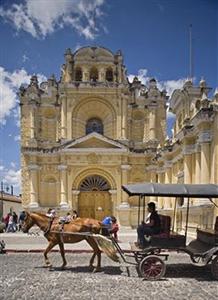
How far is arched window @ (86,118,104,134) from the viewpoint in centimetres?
3295

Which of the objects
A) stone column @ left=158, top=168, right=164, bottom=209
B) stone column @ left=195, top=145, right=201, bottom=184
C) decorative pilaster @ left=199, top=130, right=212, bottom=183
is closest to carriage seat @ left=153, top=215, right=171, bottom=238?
decorative pilaster @ left=199, top=130, right=212, bottom=183

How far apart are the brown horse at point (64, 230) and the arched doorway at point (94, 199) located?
776 inches

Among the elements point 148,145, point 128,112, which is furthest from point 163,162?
point 128,112

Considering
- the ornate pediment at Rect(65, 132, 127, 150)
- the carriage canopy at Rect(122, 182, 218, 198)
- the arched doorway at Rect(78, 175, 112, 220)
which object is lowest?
the arched doorway at Rect(78, 175, 112, 220)

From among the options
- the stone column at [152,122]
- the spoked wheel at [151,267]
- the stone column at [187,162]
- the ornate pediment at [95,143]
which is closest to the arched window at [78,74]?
the ornate pediment at [95,143]

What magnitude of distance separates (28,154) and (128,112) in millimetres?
8745

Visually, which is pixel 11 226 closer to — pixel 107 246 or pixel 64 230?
pixel 64 230

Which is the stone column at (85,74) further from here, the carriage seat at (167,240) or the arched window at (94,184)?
the carriage seat at (167,240)

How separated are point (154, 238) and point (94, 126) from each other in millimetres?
23888

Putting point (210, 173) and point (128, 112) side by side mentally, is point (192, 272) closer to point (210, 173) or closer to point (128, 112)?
point (210, 173)

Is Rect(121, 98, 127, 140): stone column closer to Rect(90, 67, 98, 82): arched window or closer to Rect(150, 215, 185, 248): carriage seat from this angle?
Rect(90, 67, 98, 82): arched window

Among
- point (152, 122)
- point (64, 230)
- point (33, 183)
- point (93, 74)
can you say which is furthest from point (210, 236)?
point (93, 74)

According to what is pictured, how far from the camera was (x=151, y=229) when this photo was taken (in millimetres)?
9969

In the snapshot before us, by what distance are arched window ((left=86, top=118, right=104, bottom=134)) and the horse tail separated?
22.8 metres
